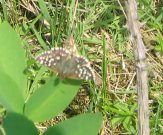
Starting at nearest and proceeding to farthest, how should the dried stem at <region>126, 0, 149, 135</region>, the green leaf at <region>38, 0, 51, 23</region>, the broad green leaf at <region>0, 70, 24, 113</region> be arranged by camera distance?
the dried stem at <region>126, 0, 149, 135</region>
the broad green leaf at <region>0, 70, 24, 113</region>
the green leaf at <region>38, 0, 51, 23</region>

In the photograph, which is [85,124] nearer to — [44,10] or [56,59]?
[56,59]

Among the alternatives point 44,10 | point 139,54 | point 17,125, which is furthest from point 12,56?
point 44,10

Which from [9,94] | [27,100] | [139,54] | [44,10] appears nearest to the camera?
[139,54]

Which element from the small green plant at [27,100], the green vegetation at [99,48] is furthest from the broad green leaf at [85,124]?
Result: the green vegetation at [99,48]

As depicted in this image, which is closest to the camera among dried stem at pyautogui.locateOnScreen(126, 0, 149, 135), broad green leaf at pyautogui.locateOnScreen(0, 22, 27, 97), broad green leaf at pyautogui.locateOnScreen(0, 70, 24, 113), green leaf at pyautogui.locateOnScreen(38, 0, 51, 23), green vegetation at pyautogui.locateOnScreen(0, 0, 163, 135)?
dried stem at pyautogui.locateOnScreen(126, 0, 149, 135)

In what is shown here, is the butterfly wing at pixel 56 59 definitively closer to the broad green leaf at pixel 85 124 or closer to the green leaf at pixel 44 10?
the broad green leaf at pixel 85 124

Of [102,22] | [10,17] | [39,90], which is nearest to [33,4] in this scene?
[10,17]

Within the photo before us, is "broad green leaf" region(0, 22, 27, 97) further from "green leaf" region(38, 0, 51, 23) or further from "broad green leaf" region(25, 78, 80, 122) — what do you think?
"green leaf" region(38, 0, 51, 23)

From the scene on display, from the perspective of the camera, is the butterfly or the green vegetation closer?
the butterfly

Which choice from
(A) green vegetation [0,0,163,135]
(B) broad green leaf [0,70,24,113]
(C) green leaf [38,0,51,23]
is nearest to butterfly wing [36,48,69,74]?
(B) broad green leaf [0,70,24,113]
